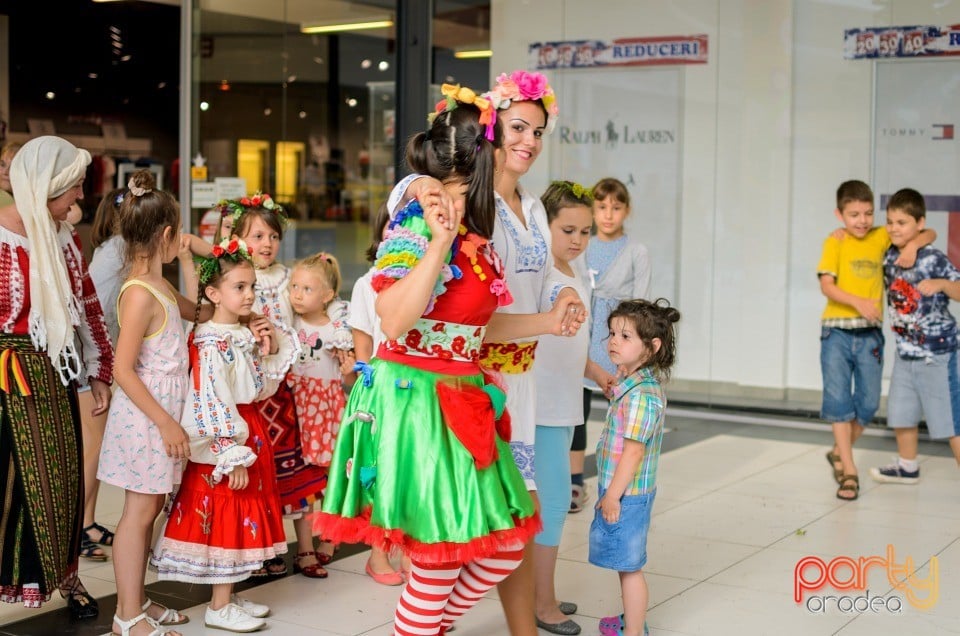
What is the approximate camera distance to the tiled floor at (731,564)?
383 centimetres

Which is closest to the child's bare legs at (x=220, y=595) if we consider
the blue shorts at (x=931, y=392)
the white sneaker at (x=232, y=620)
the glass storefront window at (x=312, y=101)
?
the white sneaker at (x=232, y=620)

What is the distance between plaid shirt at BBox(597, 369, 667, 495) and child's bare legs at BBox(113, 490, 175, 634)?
4.49ft

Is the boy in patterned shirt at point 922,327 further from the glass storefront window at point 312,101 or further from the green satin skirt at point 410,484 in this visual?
the glass storefront window at point 312,101

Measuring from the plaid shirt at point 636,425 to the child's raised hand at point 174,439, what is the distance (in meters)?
1.24

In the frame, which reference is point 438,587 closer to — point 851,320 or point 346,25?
point 851,320

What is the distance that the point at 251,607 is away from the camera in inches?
152

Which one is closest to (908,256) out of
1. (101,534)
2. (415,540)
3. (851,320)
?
(851,320)

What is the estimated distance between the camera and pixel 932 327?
18.5 ft

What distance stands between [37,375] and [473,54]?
19.9 feet

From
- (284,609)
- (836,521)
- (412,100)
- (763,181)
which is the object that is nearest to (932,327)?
(836,521)

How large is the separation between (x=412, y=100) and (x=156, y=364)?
18.6 ft

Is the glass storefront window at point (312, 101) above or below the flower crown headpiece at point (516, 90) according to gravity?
above

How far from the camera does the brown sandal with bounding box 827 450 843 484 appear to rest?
5816 mm

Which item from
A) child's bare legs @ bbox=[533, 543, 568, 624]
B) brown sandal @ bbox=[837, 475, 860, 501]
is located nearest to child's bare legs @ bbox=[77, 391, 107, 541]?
child's bare legs @ bbox=[533, 543, 568, 624]
